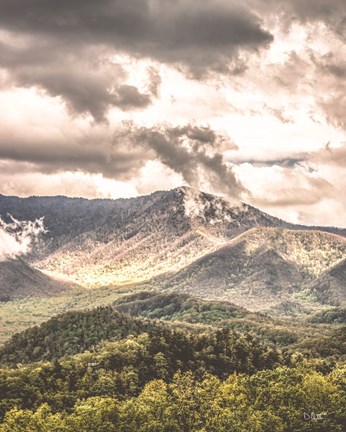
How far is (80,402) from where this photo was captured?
644ft

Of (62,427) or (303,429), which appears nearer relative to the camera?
(62,427)

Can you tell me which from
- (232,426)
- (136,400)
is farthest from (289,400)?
(136,400)

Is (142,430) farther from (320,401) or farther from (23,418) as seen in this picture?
(320,401)

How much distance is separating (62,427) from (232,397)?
56.3m

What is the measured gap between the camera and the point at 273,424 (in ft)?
597

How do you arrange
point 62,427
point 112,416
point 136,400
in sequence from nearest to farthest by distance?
point 62,427 → point 112,416 → point 136,400

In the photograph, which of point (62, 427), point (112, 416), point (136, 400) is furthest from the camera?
point (136, 400)

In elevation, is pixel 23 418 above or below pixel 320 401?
below
